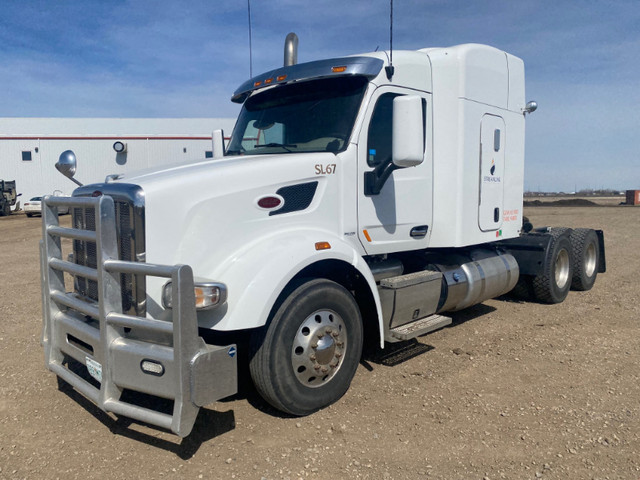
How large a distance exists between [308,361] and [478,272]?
10.0ft

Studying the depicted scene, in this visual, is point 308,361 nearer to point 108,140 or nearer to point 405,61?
point 405,61

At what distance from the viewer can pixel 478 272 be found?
237 inches

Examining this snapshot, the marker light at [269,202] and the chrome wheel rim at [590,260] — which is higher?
the marker light at [269,202]

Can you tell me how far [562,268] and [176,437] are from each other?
6.53m

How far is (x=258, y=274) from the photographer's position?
3.36 metres

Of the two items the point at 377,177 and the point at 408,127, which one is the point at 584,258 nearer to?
the point at 377,177

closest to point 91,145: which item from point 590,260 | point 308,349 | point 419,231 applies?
point 590,260

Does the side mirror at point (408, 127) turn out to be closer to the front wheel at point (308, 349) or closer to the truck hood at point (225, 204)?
the truck hood at point (225, 204)

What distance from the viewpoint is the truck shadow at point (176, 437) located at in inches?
136

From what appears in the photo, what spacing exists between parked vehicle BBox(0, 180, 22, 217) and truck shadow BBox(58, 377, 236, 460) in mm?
30545

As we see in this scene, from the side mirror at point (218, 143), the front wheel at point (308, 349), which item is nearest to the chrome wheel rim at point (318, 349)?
the front wheel at point (308, 349)

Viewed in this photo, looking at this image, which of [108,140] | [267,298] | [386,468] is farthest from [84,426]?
[108,140]

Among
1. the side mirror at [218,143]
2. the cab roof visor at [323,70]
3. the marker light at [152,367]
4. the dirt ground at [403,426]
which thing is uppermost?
the cab roof visor at [323,70]

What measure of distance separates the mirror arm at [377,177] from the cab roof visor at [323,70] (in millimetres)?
803
